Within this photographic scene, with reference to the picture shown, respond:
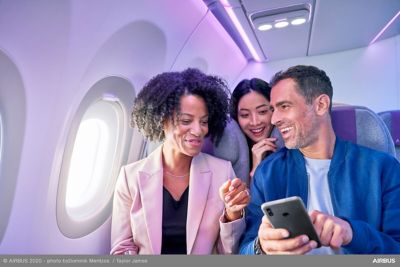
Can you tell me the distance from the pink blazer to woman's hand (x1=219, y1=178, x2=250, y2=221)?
9 cm

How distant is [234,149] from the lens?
1153 millimetres

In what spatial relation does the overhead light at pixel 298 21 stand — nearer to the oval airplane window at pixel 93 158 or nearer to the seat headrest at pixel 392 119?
the seat headrest at pixel 392 119

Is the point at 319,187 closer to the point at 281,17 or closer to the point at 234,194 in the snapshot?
the point at 234,194

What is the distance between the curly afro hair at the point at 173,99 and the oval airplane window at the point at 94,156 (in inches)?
3.2

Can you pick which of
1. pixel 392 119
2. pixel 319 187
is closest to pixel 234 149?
pixel 319 187

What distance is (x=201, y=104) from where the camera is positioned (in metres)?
1.12

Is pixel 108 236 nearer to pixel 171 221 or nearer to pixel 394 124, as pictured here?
pixel 171 221

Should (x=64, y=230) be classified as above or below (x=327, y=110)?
below

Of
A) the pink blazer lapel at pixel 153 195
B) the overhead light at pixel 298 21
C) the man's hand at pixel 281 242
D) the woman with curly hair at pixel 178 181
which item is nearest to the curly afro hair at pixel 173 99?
the woman with curly hair at pixel 178 181

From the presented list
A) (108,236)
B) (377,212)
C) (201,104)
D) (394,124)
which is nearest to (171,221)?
(108,236)

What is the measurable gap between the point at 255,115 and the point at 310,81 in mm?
245

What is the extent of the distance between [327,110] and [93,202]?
96 cm

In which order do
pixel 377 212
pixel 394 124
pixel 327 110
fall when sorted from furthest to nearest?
pixel 394 124 < pixel 327 110 < pixel 377 212

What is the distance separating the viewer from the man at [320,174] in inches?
34.3
